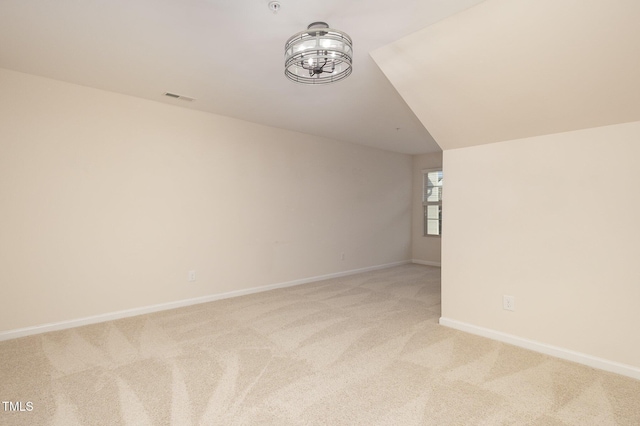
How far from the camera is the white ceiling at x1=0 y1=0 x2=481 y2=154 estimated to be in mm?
2008

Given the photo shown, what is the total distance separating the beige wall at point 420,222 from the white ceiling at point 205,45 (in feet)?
10.7

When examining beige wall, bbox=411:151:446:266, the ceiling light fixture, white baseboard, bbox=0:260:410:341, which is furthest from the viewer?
beige wall, bbox=411:151:446:266

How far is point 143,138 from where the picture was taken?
3621 millimetres

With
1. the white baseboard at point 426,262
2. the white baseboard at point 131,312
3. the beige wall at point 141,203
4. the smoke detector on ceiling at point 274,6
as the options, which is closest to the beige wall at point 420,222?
the white baseboard at point 426,262

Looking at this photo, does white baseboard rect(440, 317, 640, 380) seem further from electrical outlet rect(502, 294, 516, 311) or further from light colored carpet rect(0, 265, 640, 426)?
electrical outlet rect(502, 294, 516, 311)

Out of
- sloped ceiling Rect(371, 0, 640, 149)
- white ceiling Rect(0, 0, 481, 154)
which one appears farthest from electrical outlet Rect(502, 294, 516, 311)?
white ceiling Rect(0, 0, 481, 154)

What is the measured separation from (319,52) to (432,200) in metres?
5.55

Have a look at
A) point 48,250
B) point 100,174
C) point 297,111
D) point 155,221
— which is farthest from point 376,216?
point 48,250

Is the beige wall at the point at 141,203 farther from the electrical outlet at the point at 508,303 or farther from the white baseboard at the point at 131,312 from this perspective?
the electrical outlet at the point at 508,303

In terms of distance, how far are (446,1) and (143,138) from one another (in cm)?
325

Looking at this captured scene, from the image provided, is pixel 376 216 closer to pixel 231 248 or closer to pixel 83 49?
pixel 231 248

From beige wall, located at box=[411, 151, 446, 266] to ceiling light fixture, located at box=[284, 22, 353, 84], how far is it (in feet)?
17.1

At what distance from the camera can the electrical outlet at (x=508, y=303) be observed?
111 inches

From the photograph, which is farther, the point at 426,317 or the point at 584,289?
the point at 426,317
